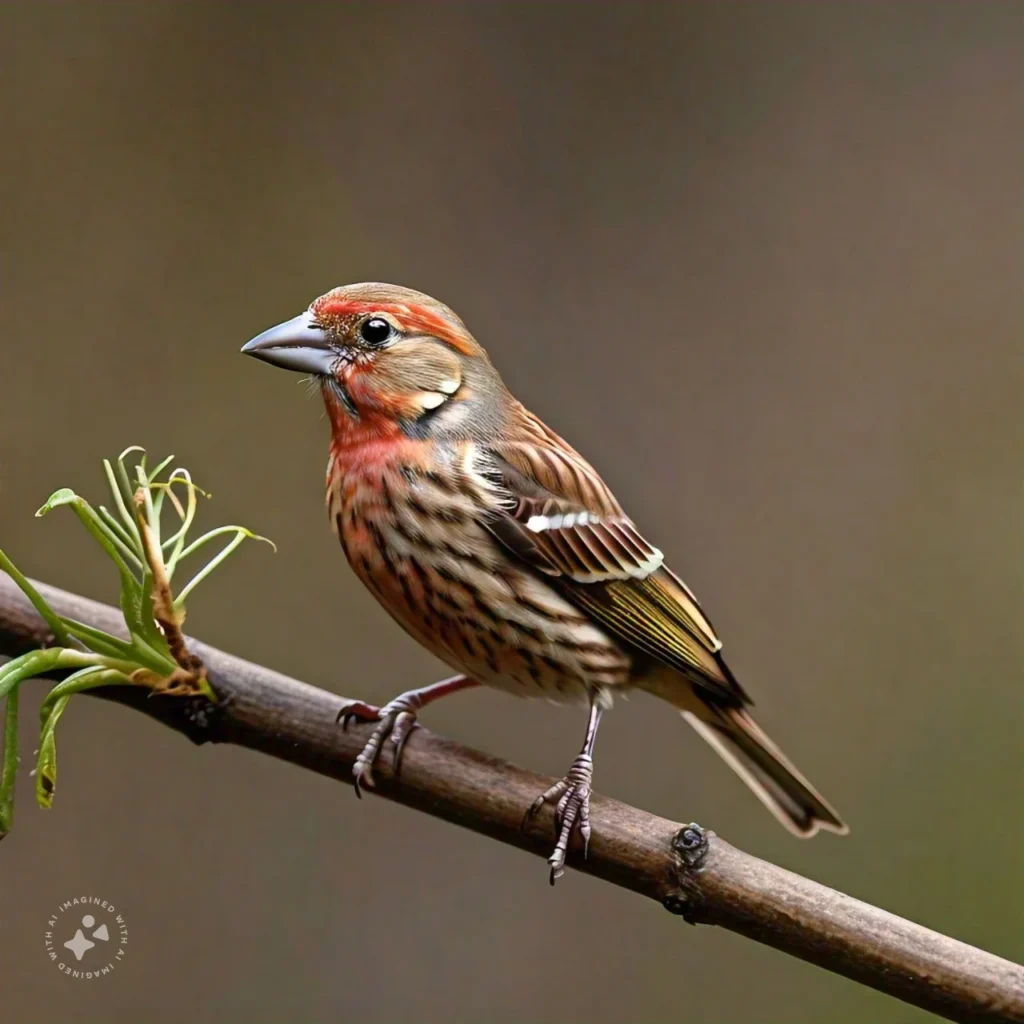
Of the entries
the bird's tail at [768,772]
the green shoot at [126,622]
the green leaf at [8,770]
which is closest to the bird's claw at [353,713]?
the green shoot at [126,622]

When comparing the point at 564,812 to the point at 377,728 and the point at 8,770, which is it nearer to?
the point at 377,728

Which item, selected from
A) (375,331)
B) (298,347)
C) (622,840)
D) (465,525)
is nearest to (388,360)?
(375,331)

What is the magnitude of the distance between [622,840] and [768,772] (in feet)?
2.86

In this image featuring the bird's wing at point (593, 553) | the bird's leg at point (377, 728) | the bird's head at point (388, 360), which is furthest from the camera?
the bird's wing at point (593, 553)

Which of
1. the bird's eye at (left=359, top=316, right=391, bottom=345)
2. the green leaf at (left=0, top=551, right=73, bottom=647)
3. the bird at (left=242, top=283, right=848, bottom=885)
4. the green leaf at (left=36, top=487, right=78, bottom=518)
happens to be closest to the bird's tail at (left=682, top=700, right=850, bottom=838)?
the bird at (left=242, top=283, right=848, bottom=885)

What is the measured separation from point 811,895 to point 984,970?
0.77 feet

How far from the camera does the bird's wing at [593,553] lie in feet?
7.78

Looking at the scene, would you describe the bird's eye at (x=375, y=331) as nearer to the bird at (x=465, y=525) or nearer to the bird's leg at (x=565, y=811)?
the bird at (x=465, y=525)

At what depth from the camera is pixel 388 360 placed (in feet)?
7.32

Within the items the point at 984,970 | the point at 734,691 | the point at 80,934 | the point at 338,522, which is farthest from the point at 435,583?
the point at 984,970

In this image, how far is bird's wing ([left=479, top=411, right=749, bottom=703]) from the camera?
→ 2.37 meters

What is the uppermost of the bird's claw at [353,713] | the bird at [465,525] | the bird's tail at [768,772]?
the bird at [465,525]

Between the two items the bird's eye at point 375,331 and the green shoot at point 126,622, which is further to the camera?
the bird's eye at point 375,331

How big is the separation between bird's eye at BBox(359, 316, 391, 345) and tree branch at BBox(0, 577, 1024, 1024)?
62 cm
